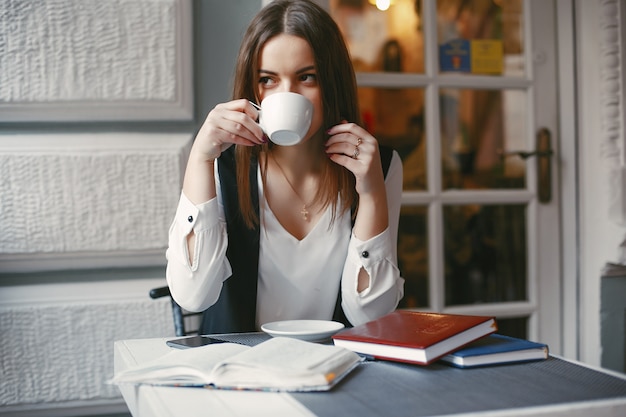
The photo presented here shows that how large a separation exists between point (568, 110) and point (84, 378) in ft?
6.35

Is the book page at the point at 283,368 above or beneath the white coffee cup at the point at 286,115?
beneath

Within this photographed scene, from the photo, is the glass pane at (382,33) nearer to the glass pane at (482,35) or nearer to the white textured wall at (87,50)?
the glass pane at (482,35)

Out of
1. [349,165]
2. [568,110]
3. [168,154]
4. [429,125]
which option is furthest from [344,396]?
[568,110]

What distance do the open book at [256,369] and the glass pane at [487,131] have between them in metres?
1.81

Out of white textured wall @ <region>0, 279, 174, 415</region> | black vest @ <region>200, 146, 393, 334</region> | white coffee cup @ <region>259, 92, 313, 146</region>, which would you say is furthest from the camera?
white textured wall @ <region>0, 279, 174, 415</region>

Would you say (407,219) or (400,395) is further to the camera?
(407,219)

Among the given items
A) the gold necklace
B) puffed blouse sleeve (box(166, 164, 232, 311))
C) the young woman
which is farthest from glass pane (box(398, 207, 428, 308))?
puffed blouse sleeve (box(166, 164, 232, 311))

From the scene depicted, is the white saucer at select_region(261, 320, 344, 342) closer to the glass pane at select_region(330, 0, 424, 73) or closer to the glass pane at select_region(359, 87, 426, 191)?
the glass pane at select_region(359, 87, 426, 191)

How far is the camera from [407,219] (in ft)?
8.41

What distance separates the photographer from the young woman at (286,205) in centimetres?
133

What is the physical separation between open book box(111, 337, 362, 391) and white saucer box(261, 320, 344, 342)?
155 millimetres

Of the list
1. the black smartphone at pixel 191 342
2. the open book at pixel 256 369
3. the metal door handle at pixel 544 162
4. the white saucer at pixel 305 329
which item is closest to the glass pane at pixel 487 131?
the metal door handle at pixel 544 162

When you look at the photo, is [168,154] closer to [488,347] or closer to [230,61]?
[230,61]

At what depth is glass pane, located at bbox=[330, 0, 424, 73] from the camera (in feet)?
8.28
